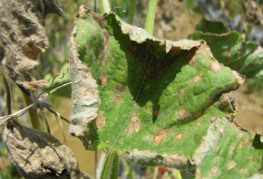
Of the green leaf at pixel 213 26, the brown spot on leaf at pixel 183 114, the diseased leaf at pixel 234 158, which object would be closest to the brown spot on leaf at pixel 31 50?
the brown spot on leaf at pixel 183 114

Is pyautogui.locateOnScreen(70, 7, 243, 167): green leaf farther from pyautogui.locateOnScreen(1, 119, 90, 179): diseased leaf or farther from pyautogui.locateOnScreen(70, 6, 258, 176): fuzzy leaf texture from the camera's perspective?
pyautogui.locateOnScreen(1, 119, 90, 179): diseased leaf

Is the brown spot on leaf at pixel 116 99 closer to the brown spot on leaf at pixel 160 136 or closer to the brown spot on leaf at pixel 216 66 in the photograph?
the brown spot on leaf at pixel 160 136

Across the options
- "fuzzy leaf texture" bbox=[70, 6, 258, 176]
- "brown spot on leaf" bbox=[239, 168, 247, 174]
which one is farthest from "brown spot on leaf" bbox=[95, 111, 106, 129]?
"brown spot on leaf" bbox=[239, 168, 247, 174]

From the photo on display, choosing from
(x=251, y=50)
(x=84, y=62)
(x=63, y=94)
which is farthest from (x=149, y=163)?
(x=251, y=50)

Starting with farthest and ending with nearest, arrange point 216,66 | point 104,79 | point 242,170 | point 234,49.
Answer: point 234,49 → point 242,170 → point 104,79 → point 216,66

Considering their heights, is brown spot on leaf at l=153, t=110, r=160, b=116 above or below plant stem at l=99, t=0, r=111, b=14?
below

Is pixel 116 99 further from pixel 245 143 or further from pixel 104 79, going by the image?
pixel 245 143

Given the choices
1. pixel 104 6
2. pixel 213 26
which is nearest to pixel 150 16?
pixel 104 6
